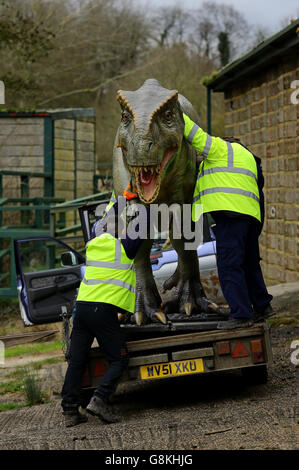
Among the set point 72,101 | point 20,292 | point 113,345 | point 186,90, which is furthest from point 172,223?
point 72,101

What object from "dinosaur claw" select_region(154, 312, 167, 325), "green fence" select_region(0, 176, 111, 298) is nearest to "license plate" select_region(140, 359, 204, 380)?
"dinosaur claw" select_region(154, 312, 167, 325)

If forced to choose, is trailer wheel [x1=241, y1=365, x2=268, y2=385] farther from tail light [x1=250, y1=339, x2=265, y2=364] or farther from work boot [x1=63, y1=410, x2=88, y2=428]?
work boot [x1=63, y1=410, x2=88, y2=428]

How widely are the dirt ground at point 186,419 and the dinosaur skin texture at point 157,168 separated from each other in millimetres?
796

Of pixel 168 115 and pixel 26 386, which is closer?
pixel 168 115

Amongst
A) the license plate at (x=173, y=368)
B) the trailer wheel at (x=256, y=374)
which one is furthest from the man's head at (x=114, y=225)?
the trailer wheel at (x=256, y=374)

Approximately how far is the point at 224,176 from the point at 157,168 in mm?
757

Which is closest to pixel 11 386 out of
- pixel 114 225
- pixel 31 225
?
pixel 114 225

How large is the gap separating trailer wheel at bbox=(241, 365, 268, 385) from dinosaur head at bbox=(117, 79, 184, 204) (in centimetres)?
200

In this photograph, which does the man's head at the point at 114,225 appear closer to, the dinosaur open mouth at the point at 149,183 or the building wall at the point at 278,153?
the dinosaur open mouth at the point at 149,183

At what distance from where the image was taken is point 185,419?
17.5 feet

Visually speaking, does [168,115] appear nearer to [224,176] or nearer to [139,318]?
[224,176]

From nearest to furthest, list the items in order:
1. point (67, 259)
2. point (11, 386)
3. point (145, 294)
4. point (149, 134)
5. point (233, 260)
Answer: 1. point (149, 134)
2. point (233, 260)
3. point (145, 294)
4. point (11, 386)
5. point (67, 259)
